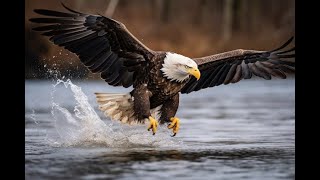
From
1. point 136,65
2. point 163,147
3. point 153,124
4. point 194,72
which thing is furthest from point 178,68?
point 163,147

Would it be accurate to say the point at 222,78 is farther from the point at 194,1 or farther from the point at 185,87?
the point at 194,1

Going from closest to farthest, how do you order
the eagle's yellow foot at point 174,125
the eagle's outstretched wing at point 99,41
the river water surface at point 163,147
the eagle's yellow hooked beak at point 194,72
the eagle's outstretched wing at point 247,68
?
the river water surface at point 163,147 → the eagle's outstretched wing at point 99,41 → the eagle's yellow hooked beak at point 194,72 → the eagle's yellow foot at point 174,125 → the eagle's outstretched wing at point 247,68

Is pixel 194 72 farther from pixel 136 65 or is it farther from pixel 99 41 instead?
pixel 99 41

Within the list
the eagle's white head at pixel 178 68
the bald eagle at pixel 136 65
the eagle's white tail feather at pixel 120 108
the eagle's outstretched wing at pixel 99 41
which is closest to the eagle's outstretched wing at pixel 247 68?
the bald eagle at pixel 136 65

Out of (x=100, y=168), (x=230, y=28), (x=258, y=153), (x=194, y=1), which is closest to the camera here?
(x=100, y=168)

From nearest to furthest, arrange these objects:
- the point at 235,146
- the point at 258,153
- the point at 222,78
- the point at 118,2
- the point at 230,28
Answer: the point at 258,153 → the point at 235,146 → the point at 222,78 → the point at 118,2 → the point at 230,28

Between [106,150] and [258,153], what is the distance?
45.3 inches

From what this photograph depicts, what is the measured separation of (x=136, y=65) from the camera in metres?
7.00

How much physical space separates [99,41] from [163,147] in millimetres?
992

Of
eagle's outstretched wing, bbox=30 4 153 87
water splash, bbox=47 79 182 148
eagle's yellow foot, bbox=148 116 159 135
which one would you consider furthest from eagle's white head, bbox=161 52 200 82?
water splash, bbox=47 79 182 148

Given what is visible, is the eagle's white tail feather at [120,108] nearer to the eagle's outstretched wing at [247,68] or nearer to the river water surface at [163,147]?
the river water surface at [163,147]

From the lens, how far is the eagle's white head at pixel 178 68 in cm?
686

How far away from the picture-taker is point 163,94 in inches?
275

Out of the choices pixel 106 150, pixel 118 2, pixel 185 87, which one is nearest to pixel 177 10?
pixel 118 2
